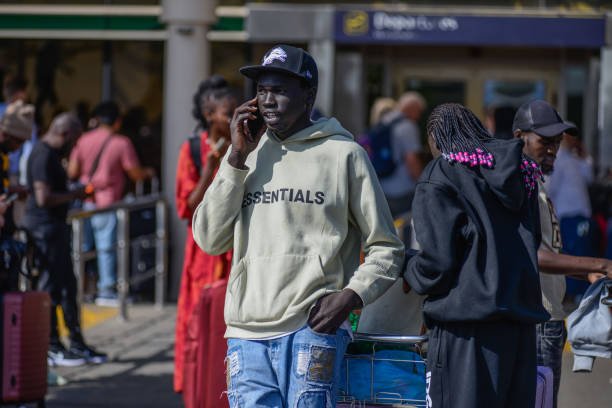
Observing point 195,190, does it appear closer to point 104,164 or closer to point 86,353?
point 86,353

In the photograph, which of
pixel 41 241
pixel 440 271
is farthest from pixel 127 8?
pixel 440 271

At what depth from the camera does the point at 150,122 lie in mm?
14164

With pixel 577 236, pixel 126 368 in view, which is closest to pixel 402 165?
pixel 577 236

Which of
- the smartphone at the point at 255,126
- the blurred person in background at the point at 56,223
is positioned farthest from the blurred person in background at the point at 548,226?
the blurred person in background at the point at 56,223

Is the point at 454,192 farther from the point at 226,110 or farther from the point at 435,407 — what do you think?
the point at 226,110

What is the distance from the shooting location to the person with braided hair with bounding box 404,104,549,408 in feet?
13.1

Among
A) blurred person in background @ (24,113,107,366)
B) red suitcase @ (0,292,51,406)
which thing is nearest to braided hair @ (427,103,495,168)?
red suitcase @ (0,292,51,406)

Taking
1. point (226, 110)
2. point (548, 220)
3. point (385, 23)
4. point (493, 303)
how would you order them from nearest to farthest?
point (493, 303), point (548, 220), point (226, 110), point (385, 23)

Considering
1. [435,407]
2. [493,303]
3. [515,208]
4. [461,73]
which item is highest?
[461,73]

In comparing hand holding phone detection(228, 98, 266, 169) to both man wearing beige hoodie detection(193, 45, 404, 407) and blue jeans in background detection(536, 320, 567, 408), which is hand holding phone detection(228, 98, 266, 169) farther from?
blue jeans in background detection(536, 320, 567, 408)

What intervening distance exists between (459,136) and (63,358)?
5406 mm

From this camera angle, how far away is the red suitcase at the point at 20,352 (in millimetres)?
6516

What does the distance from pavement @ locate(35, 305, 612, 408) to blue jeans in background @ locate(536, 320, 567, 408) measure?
24 centimetres

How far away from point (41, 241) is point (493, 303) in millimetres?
5323
